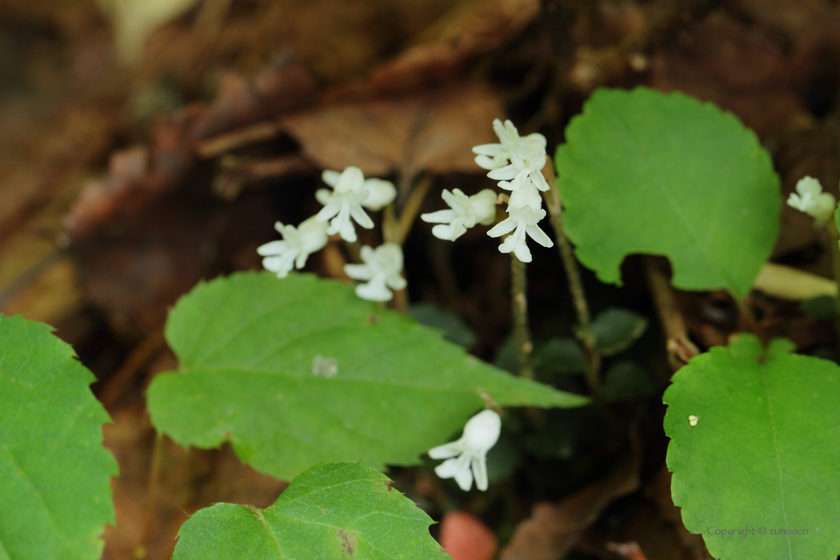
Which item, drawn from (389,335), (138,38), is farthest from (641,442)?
(138,38)

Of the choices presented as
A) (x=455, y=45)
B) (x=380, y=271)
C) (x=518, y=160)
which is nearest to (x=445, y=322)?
(x=380, y=271)

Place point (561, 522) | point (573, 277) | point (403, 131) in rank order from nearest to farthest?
point (573, 277)
point (561, 522)
point (403, 131)

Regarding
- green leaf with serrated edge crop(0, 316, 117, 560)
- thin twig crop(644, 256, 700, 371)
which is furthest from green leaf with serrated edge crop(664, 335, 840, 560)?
green leaf with serrated edge crop(0, 316, 117, 560)

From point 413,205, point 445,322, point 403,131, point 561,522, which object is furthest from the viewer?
point 403,131

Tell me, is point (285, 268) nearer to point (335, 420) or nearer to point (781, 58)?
Answer: point (335, 420)

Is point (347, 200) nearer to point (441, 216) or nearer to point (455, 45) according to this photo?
point (441, 216)

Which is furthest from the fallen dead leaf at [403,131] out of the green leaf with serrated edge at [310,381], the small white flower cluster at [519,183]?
the small white flower cluster at [519,183]

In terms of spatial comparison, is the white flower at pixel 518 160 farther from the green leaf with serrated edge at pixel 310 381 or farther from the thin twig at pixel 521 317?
the green leaf with serrated edge at pixel 310 381

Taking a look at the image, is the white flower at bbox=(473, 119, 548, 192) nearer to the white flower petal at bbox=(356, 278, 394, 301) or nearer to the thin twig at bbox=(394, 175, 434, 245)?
the white flower petal at bbox=(356, 278, 394, 301)
